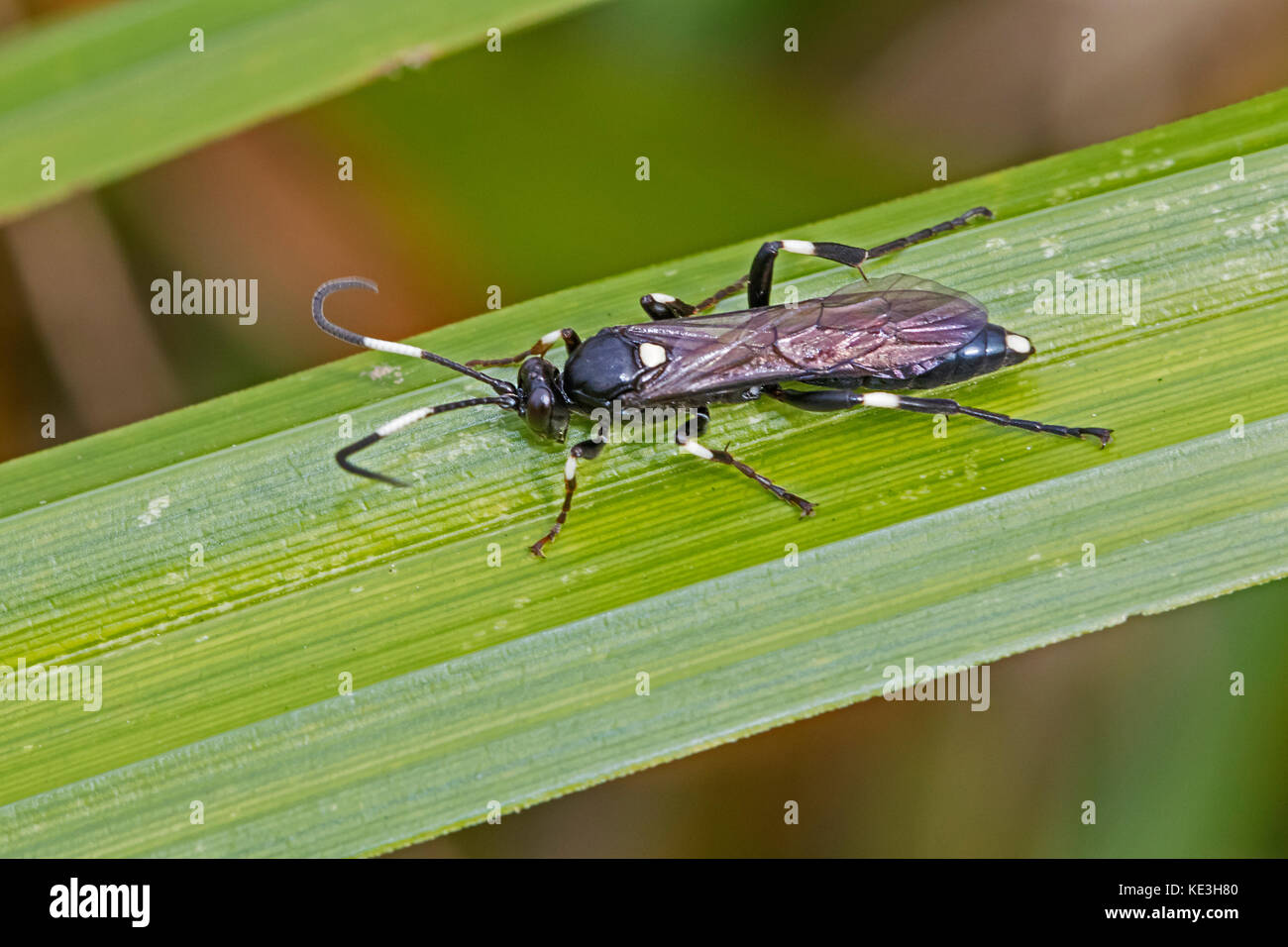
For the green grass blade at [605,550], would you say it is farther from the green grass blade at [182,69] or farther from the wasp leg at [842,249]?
the green grass blade at [182,69]

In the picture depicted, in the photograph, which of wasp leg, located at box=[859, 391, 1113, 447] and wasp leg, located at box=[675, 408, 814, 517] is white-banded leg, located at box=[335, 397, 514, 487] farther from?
wasp leg, located at box=[859, 391, 1113, 447]

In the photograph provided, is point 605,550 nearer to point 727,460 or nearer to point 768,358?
point 727,460

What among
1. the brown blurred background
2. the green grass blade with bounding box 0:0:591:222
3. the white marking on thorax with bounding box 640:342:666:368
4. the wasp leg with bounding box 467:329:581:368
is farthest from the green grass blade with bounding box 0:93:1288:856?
the green grass blade with bounding box 0:0:591:222

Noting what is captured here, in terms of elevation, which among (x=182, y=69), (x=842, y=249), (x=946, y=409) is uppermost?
(x=182, y=69)

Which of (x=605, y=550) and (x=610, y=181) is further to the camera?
(x=610, y=181)

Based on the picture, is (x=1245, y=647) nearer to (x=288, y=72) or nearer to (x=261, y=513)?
(x=261, y=513)

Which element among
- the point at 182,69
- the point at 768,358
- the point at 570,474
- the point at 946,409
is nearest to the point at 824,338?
the point at 768,358

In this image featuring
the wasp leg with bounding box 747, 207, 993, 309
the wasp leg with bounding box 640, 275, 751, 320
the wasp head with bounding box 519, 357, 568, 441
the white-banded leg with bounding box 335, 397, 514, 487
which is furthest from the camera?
the wasp leg with bounding box 640, 275, 751, 320

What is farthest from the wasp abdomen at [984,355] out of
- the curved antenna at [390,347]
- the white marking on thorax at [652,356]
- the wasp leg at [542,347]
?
the curved antenna at [390,347]
